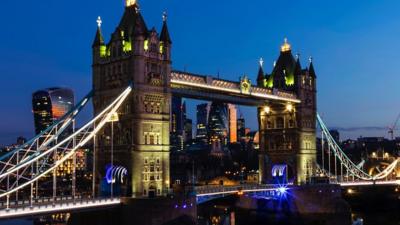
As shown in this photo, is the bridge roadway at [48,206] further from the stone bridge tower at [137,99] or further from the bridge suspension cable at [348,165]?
the bridge suspension cable at [348,165]

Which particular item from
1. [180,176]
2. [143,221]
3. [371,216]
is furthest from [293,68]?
[180,176]

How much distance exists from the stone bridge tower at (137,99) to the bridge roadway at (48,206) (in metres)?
5.72

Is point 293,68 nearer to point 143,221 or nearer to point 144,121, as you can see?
point 144,121

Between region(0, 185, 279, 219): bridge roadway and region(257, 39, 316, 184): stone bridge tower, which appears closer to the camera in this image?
region(0, 185, 279, 219): bridge roadway

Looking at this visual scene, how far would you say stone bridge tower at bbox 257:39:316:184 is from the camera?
88562mm

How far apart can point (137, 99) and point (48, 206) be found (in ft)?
53.1

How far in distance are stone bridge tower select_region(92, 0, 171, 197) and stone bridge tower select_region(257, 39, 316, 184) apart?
3034cm

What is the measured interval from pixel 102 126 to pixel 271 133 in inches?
1446

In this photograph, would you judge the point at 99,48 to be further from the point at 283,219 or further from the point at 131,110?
→ the point at 283,219

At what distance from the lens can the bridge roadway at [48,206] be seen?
149 feet

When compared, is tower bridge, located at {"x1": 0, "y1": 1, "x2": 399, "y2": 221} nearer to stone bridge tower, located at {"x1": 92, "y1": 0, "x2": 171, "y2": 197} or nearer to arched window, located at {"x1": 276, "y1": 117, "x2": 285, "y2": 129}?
stone bridge tower, located at {"x1": 92, "y1": 0, "x2": 171, "y2": 197}

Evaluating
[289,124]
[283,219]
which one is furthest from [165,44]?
[283,219]

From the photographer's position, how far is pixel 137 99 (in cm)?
5966

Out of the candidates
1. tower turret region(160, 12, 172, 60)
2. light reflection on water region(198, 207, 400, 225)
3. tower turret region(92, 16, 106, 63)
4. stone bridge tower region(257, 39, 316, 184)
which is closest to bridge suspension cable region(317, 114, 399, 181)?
stone bridge tower region(257, 39, 316, 184)
